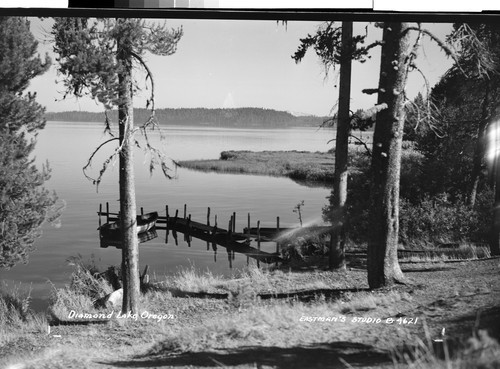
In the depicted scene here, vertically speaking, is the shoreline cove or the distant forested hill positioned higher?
the distant forested hill

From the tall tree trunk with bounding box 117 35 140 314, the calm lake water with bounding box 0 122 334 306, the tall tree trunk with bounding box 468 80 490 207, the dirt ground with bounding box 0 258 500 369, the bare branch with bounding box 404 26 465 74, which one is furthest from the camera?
the tall tree trunk with bounding box 117 35 140 314

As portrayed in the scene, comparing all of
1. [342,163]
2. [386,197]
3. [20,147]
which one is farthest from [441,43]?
[20,147]

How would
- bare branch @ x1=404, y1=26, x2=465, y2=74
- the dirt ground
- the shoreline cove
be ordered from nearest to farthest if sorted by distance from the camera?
1. the dirt ground
2. bare branch @ x1=404, y1=26, x2=465, y2=74
3. the shoreline cove

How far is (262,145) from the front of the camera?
4809mm

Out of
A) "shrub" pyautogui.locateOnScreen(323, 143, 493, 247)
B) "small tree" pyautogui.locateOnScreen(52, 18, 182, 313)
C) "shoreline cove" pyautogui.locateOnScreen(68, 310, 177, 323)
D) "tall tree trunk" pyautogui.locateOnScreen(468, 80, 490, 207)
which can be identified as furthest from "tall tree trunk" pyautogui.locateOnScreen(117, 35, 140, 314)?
"tall tree trunk" pyautogui.locateOnScreen(468, 80, 490, 207)

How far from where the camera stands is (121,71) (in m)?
5.11

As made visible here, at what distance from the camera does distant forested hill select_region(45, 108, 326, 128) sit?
4757 millimetres

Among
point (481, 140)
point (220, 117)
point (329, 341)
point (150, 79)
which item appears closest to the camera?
point (329, 341)

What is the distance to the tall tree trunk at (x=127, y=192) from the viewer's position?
16.4ft

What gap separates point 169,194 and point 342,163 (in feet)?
5.57

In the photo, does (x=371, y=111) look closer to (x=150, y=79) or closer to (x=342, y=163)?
(x=342, y=163)

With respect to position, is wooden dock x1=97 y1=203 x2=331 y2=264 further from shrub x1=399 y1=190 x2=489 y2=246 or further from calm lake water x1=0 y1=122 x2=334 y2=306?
shrub x1=399 y1=190 x2=489 y2=246

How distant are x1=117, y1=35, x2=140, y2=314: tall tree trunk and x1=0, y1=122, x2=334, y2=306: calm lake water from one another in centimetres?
9

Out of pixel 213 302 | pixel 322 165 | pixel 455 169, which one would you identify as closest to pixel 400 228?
pixel 455 169
